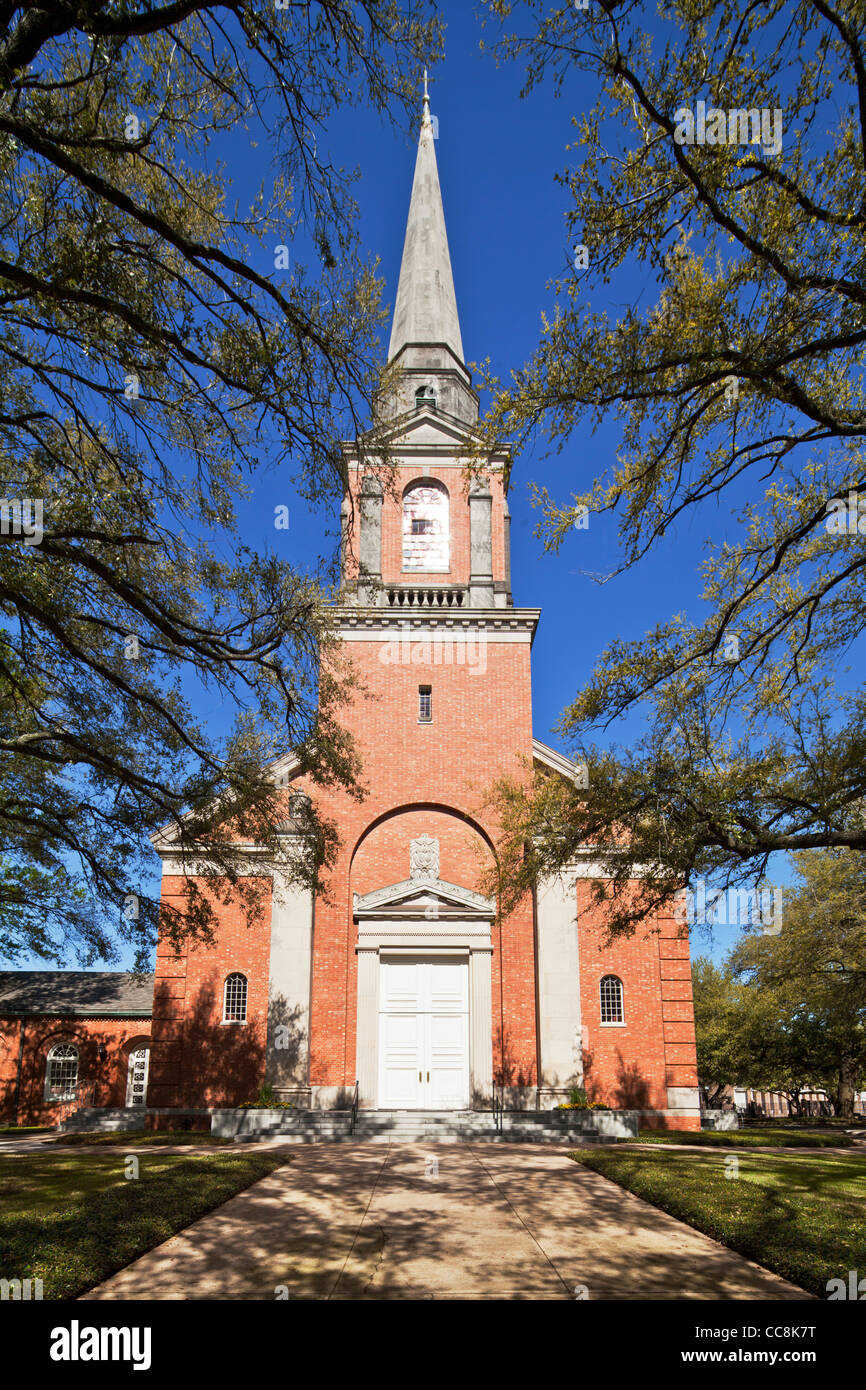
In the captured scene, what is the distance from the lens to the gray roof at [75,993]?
37.3 metres

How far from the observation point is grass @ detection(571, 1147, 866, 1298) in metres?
9.18

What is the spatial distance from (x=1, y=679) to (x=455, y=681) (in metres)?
12.9

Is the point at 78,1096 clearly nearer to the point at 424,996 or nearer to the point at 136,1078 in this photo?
the point at 136,1078

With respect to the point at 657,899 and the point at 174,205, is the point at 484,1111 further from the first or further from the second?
the point at 174,205

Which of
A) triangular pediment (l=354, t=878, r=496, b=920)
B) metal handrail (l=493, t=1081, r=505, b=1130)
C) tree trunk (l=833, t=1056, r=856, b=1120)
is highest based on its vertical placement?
triangular pediment (l=354, t=878, r=496, b=920)

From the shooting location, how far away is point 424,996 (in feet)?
75.5

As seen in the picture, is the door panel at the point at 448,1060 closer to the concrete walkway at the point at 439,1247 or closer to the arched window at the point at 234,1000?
the arched window at the point at 234,1000

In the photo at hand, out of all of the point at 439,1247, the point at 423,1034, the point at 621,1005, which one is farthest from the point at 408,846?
the point at 439,1247

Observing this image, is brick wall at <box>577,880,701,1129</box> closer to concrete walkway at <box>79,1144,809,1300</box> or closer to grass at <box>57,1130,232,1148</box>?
grass at <box>57,1130,232,1148</box>

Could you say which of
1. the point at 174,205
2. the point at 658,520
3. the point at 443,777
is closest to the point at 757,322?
the point at 658,520

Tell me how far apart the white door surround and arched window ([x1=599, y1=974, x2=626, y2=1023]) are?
2.92 m

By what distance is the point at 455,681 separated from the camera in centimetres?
2519

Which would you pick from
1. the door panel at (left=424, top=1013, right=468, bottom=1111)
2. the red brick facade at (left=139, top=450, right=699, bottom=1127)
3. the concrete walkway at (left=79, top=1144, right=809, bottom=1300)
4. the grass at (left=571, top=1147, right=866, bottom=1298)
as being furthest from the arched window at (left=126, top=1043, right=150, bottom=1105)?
the concrete walkway at (left=79, top=1144, right=809, bottom=1300)

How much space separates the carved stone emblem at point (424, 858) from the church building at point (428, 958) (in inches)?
1.9
